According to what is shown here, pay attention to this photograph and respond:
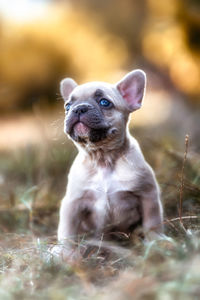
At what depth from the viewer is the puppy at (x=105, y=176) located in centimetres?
362

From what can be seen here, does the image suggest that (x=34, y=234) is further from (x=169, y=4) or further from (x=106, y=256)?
(x=169, y=4)

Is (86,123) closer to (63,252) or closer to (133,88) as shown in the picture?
(133,88)

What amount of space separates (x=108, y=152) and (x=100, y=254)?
2.61 feet

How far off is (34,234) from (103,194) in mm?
1049

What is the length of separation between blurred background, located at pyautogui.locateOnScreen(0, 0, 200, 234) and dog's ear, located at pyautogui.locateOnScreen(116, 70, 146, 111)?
249cm

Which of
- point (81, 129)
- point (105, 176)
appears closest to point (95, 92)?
point (81, 129)

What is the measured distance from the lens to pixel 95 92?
373 centimetres

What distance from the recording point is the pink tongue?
3559 mm

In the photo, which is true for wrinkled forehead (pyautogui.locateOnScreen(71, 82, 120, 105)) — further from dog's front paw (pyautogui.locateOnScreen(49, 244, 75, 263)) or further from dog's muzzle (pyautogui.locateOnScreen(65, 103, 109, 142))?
dog's front paw (pyautogui.locateOnScreen(49, 244, 75, 263))

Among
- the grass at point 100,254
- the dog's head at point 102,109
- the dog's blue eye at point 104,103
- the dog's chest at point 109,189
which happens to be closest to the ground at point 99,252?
the grass at point 100,254

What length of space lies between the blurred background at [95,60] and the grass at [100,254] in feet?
3.96

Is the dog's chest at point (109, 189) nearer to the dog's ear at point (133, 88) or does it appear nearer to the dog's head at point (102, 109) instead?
the dog's head at point (102, 109)

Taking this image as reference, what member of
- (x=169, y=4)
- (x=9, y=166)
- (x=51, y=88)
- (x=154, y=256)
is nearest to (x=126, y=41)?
(x=51, y=88)

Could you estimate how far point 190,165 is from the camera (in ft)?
15.5
